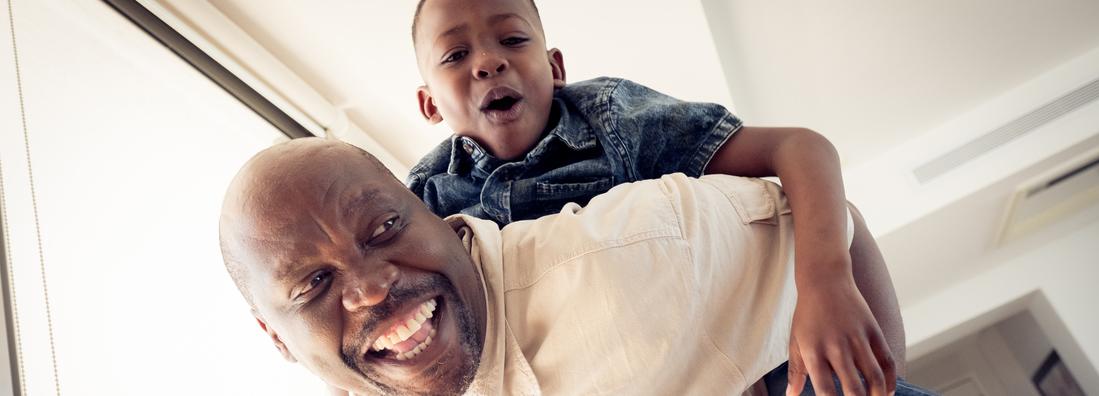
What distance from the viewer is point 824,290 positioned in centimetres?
61

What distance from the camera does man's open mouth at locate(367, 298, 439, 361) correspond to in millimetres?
621

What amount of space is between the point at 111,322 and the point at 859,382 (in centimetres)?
118

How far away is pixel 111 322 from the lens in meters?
1.27

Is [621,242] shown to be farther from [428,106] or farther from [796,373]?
[428,106]

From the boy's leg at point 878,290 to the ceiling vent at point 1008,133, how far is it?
2.44m

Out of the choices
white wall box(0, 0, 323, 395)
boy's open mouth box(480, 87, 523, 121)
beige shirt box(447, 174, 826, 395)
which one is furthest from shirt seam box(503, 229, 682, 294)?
white wall box(0, 0, 323, 395)

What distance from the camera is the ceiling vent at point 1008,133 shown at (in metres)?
2.78

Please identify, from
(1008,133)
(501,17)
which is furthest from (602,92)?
(1008,133)

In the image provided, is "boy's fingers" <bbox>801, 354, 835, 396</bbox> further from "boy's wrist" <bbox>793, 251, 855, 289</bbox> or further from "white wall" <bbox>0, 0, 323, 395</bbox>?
"white wall" <bbox>0, 0, 323, 395</bbox>

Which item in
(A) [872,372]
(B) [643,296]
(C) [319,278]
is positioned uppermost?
(C) [319,278]

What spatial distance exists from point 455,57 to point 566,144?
21 cm

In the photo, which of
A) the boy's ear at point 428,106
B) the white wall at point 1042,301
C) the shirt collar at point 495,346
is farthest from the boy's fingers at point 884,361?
the white wall at point 1042,301

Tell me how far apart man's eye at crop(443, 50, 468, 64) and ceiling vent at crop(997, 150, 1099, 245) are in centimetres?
267

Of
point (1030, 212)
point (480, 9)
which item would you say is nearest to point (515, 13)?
point (480, 9)
